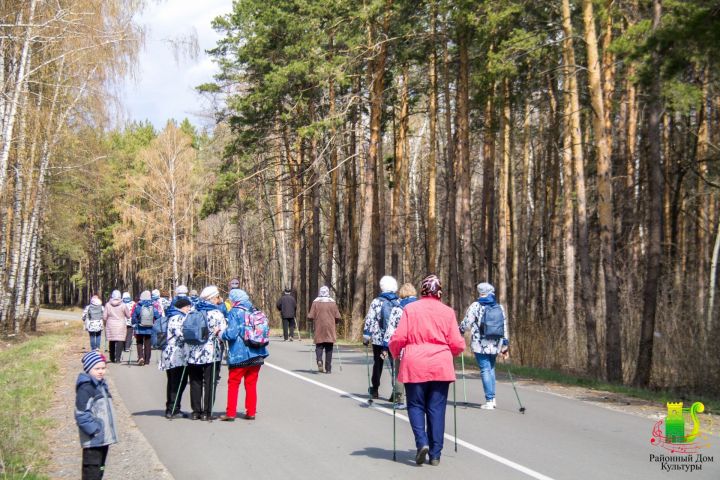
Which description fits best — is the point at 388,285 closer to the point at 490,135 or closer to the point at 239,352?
the point at 239,352

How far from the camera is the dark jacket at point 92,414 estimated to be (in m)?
6.33

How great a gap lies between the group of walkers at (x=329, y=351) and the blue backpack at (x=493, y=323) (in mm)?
15

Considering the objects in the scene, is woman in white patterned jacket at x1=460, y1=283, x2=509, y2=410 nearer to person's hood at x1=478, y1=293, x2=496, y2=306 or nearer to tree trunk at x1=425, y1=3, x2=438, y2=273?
person's hood at x1=478, y1=293, x2=496, y2=306

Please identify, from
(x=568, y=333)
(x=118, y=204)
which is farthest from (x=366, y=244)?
(x=118, y=204)

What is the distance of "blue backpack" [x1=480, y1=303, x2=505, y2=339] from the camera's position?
1186 cm

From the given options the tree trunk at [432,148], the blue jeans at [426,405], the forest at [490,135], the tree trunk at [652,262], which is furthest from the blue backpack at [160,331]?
the blue jeans at [426,405]

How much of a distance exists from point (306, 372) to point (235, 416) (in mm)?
6331

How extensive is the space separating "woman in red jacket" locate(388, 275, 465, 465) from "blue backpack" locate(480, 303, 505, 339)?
3742 millimetres

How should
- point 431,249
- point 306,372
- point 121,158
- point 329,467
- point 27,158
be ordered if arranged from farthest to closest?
point 121,158
point 27,158
point 431,249
point 306,372
point 329,467

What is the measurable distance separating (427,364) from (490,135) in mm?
18474

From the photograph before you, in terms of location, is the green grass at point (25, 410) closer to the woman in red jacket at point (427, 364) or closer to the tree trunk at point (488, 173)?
the woman in red jacket at point (427, 364)

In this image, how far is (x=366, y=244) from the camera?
30.5m

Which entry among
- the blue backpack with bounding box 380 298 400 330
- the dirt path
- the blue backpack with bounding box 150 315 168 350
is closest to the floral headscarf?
the dirt path

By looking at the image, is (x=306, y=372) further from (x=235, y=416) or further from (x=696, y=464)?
(x=696, y=464)
